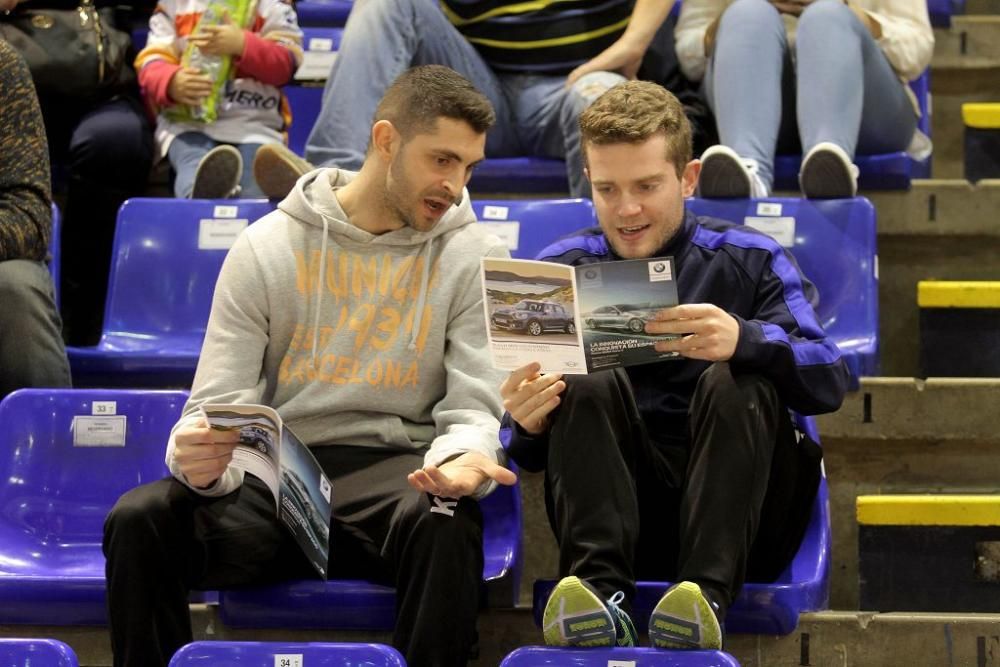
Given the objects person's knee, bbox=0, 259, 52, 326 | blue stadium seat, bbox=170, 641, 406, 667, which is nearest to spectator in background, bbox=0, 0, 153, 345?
person's knee, bbox=0, 259, 52, 326

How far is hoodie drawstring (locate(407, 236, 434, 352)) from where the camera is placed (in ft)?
7.72

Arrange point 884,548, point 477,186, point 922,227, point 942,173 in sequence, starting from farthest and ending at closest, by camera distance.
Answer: point 942,173 < point 477,186 < point 922,227 < point 884,548

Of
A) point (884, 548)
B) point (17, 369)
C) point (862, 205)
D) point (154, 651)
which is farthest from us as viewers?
point (862, 205)

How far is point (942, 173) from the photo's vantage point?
421 cm

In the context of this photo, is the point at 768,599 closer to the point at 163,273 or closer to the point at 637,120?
the point at 637,120

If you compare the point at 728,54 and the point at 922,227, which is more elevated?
the point at 728,54

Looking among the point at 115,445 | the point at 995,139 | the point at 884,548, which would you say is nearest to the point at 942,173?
the point at 995,139

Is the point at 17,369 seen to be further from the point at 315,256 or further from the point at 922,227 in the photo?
the point at 922,227

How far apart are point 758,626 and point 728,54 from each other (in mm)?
1714

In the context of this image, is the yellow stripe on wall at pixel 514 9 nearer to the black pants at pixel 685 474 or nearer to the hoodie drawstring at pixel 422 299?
the hoodie drawstring at pixel 422 299

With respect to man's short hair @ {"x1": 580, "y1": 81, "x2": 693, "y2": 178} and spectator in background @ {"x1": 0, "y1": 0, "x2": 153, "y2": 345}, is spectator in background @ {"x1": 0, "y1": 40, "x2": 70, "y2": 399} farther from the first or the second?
man's short hair @ {"x1": 580, "y1": 81, "x2": 693, "y2": 178}

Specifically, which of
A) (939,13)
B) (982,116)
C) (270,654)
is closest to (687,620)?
(270,654)

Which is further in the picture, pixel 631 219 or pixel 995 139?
pixel 995 139

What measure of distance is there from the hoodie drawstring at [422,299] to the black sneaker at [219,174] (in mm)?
1056
